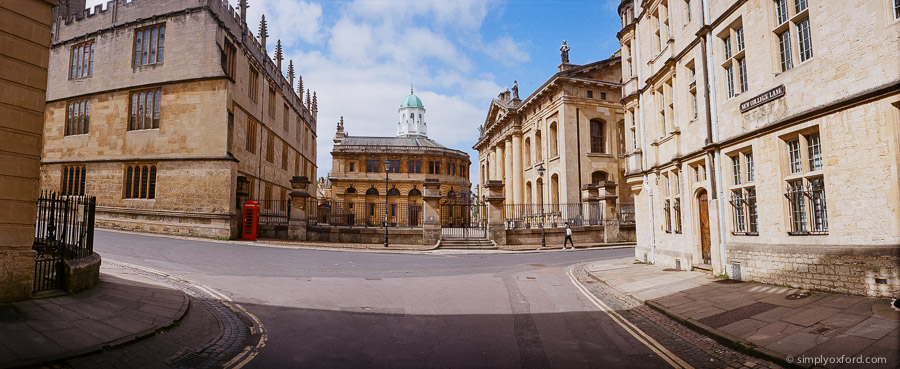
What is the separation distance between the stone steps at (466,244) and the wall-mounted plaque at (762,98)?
1499 centimetres

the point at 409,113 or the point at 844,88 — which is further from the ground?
the point at 409,113

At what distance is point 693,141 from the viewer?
42.1 feet

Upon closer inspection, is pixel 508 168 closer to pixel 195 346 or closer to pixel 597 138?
pixel 597 138

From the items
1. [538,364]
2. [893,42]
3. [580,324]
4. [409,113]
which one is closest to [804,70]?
[893,42]

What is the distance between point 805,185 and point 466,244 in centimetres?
1650

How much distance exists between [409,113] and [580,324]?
312ft

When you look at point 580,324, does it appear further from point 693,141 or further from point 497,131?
point 497,131

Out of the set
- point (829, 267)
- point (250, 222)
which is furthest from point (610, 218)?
point (250, 222)

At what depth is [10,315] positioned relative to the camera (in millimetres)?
5453

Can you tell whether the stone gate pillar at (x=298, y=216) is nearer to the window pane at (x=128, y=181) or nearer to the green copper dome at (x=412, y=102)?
the window pane at (x=128, y=181)

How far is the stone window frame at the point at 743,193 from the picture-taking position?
10.5 meters

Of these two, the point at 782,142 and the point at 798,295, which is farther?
the point at 782,142

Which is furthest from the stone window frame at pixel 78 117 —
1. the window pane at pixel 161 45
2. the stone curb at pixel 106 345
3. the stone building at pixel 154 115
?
the stone curb at pixel 106 345

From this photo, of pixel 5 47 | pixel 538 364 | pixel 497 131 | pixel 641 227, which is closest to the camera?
pixel 538 364
